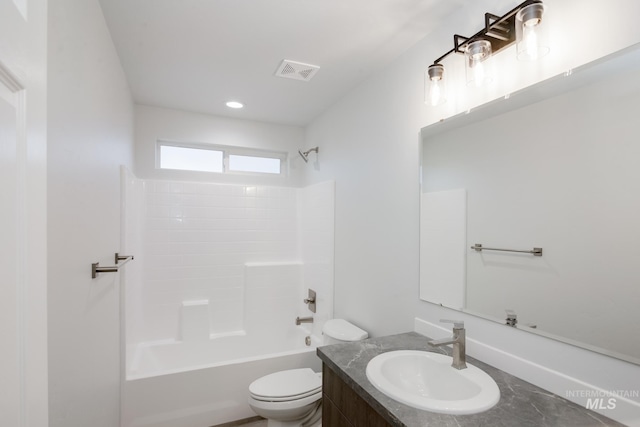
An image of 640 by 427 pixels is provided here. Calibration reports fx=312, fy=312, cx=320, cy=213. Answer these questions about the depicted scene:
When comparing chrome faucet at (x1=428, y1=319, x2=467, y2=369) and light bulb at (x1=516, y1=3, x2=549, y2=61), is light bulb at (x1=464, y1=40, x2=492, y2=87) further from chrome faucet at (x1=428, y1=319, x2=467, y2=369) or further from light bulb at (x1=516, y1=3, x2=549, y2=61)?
chrome faucet at (x1=428, y1=319, x2=467, y2=369)

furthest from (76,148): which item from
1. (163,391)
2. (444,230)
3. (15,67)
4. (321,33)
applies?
(163,391)

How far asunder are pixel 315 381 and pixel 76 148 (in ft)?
6.30

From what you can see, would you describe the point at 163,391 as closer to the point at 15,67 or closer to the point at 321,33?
the point at 15,67

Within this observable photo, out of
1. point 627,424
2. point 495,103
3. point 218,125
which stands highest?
point 218,125

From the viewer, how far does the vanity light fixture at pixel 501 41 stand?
1123 millimetres

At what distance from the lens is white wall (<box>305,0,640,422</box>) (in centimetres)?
105

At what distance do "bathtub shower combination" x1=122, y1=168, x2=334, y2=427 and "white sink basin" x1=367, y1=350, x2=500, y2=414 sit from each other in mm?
1331

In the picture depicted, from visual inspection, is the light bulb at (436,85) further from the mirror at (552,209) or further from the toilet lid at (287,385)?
the toilet lid at (287,385)

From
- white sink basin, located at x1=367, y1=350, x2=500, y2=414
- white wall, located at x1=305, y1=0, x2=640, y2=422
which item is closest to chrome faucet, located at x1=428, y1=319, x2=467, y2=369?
white sink basin, located at x1=367, y1=350, x2=500, y2=414

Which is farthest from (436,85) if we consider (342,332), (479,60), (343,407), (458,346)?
(342,332)

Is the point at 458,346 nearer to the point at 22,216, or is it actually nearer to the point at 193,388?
the point at 22,216

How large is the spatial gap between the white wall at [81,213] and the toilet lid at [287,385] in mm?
849

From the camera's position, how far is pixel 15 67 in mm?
562

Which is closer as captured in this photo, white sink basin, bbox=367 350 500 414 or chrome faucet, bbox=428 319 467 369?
white sink basin, bbox=367 350 500 414
